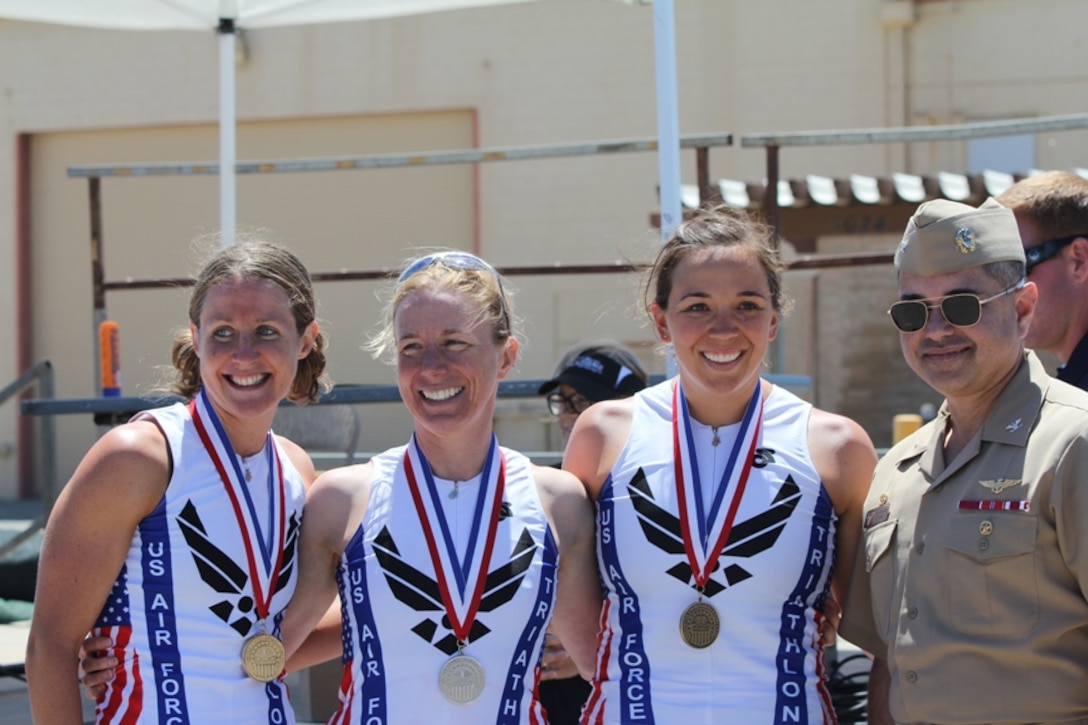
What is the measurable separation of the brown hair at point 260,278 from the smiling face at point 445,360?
0.88 ft

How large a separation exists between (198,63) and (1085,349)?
45.6ft

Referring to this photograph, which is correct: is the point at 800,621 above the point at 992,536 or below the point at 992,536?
below

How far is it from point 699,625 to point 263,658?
927 mm

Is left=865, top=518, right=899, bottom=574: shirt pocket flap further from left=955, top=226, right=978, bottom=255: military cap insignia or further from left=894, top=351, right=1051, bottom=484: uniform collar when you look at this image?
left=955, top=226, right=978, bottom=255: military cap insignia

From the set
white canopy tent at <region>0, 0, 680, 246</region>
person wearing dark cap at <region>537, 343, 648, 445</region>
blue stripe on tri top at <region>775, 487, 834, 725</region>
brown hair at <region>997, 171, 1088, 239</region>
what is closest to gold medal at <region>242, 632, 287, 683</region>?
blue stripe on tri top at <region>775, 487, 834, 725</region>

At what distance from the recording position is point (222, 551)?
2.64 meters

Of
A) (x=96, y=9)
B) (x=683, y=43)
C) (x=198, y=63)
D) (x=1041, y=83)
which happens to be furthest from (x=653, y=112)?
(x=96, y=9)

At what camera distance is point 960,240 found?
256cm

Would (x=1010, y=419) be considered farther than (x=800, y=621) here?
No

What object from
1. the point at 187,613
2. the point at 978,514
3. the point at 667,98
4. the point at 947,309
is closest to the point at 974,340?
the point at 947,309

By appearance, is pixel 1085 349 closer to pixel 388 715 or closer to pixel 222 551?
pixel 388 715

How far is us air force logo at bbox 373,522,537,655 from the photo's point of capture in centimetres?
262

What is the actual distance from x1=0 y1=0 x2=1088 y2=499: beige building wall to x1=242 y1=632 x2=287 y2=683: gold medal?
10108mm

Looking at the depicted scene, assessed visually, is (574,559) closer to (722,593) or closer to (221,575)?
(722,593)
